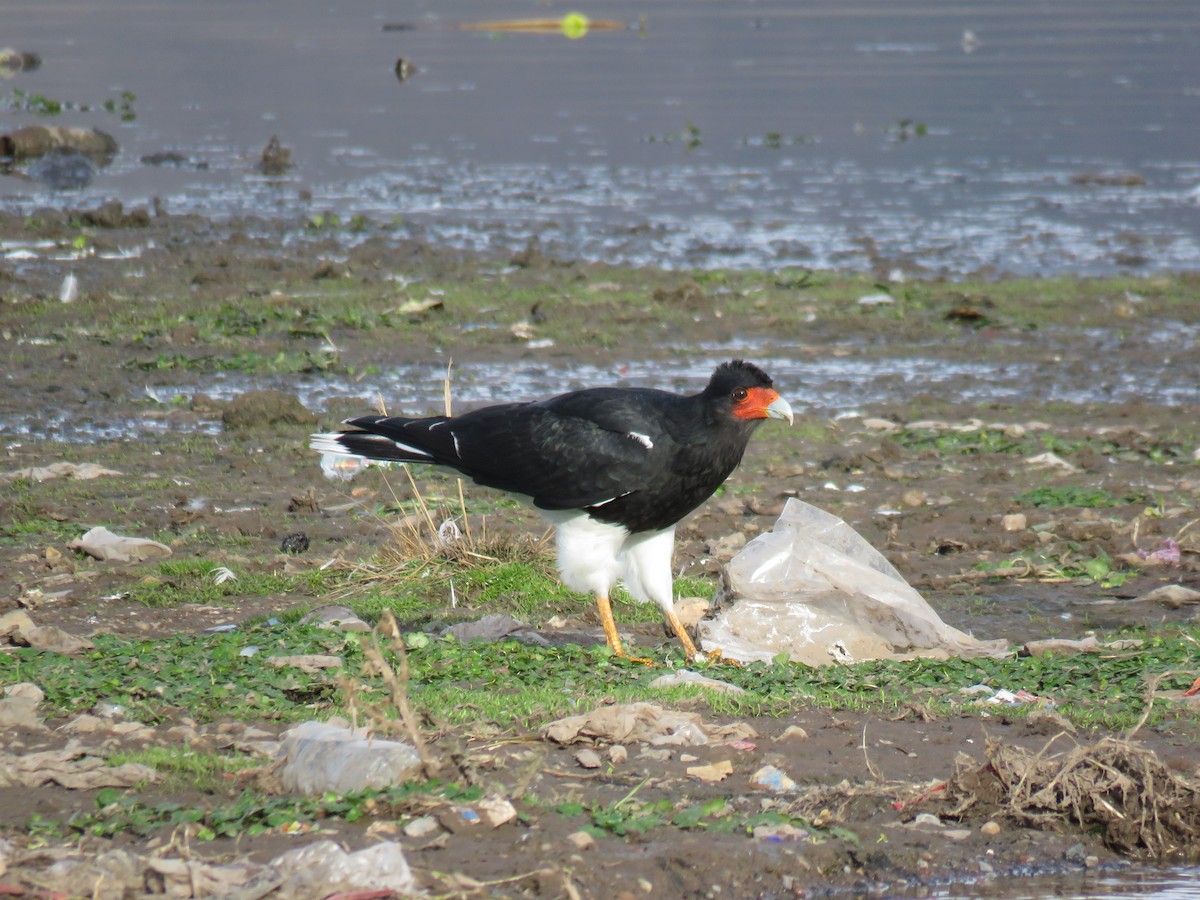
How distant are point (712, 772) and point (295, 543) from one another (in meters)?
3.68

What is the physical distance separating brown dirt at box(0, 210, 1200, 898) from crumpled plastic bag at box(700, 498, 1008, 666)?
589mm

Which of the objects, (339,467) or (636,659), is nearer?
(636,659)

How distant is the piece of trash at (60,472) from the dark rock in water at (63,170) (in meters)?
11.6

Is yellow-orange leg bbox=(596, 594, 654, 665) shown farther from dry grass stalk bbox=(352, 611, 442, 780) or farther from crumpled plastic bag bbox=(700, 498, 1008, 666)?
dry grass stalk bbox=(352, 611, 442, 780)

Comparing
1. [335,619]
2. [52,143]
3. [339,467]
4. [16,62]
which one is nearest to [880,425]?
[339,467]

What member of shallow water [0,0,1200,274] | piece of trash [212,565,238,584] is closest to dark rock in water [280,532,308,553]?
piece of trash [212,565,238,584]

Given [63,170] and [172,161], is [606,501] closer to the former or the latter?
[63,170]

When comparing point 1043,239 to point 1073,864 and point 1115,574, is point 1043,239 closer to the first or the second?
point 1115,574

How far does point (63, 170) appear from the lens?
69.4ft

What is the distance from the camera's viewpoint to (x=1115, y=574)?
8.07 metres

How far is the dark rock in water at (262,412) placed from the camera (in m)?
10.3

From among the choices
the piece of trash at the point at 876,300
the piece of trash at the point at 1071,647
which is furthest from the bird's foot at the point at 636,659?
the piece of trash at the point at 876,300

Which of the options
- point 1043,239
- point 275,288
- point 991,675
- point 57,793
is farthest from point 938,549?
point 1043,239

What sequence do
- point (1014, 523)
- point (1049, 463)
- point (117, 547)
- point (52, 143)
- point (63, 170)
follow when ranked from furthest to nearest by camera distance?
1. point (52, 143)
2. point (63, 170)
3. point (1049, 463)
4. point (1014, 523)
5. point (117, 547)
